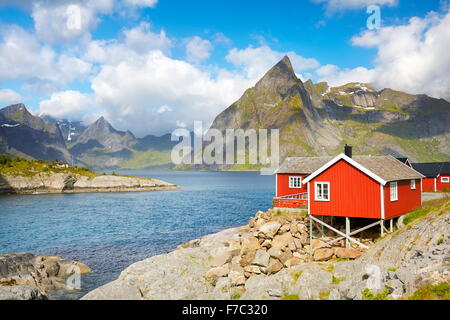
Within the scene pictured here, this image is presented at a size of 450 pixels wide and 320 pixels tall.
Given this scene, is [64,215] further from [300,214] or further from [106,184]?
[106,184]

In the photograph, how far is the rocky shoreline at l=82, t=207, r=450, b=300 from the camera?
1443cm

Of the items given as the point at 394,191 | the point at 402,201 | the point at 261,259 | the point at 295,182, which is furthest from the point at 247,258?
the point at 295,182

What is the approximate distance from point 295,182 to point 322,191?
10.1 m

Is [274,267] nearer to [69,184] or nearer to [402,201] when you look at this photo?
[402,201]

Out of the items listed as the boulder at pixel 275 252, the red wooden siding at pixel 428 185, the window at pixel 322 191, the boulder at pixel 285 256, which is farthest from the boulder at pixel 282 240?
the red wooden siding at pixel 428 185

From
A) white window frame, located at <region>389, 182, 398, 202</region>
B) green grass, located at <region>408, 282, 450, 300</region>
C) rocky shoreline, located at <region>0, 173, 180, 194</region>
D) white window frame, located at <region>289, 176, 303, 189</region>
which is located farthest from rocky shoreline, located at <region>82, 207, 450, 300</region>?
rocky shoreline, located at <region>0, 173, 180, 194</region>

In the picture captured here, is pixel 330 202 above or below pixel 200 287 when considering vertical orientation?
above

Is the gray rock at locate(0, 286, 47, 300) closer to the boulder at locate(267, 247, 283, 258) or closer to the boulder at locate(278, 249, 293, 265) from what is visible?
the boulder at locate(267, 247, 283, 258)

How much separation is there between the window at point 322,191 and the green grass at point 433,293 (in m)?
16.4

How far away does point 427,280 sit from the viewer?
12.9 meters

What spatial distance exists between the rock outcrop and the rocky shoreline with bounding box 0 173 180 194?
9922 centimetres

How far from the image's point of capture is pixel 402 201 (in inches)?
1145
